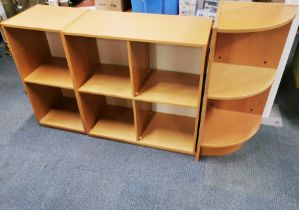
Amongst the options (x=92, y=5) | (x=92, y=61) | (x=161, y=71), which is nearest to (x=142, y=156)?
(x=161, y=71)

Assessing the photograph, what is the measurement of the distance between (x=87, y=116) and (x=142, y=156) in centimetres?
53

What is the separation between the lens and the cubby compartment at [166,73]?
5.69 ft

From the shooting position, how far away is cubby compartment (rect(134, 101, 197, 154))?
77.0 inches

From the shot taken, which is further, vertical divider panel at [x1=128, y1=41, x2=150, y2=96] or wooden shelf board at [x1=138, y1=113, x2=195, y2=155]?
wooden shelf board at [x1=138, y1=113, x2=195, y2=155]

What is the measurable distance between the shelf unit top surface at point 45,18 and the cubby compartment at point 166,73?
0.52 meters

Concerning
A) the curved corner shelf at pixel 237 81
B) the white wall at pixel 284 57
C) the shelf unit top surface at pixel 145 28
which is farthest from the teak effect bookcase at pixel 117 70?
the white wall at pixel 284 57

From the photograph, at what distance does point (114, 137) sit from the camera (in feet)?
6.77

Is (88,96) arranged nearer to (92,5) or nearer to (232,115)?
(92,5)

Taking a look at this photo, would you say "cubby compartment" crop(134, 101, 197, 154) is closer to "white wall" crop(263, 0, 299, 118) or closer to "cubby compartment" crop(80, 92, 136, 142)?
"cubby compartment" crop(80, 92, 136, 142)

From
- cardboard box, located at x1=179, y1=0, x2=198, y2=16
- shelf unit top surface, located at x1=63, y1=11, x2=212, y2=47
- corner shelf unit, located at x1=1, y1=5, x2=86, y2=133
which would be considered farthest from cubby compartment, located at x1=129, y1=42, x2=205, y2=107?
corner shelf unit, located at x1=1, y1=5, x2=86, y2=133

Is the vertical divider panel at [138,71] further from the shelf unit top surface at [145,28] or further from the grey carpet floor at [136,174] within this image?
the grey carpet floor at [136,174]

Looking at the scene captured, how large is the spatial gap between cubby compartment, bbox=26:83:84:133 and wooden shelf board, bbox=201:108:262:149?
999 millimetres

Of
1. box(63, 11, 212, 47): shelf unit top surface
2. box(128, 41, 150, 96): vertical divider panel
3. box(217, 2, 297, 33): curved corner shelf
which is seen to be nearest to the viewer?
box(217, 2, 297, 33): curved corner shelf

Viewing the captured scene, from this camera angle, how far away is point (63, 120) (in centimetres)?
223
